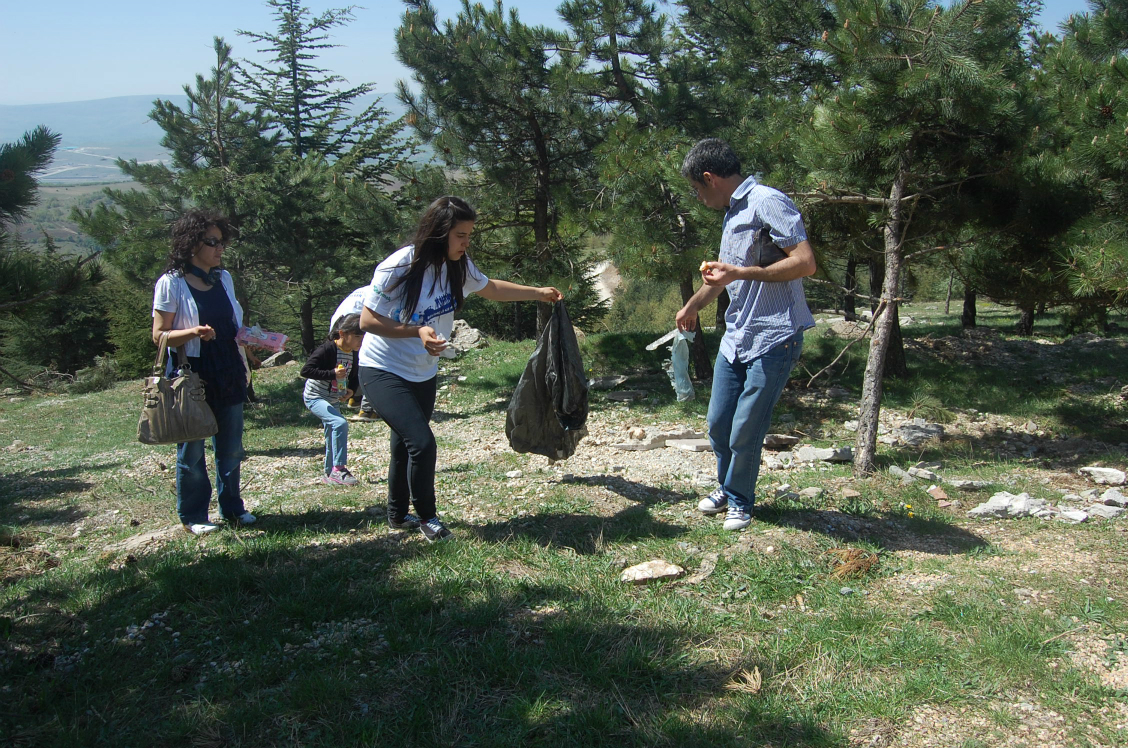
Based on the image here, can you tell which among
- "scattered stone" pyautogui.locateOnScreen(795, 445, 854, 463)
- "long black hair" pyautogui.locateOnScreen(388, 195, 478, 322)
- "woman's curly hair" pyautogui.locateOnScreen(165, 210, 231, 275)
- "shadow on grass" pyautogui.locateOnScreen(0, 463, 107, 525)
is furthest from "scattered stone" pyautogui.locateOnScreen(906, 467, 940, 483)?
"shadow on grass" pyautogui.locateOnScreen(0, 463, 107, 525)

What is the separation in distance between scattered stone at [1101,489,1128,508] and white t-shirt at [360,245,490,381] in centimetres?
432

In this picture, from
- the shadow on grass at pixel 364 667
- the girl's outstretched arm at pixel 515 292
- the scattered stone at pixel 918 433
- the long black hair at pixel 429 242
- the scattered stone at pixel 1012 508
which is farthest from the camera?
the scattered stone at pixel 918 433

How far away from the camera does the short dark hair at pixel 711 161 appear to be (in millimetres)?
3739

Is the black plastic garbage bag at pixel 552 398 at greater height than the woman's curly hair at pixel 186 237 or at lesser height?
lesser

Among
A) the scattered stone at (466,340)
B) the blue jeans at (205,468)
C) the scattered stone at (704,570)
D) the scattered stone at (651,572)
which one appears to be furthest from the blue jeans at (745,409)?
the scattered stone at (466,340)

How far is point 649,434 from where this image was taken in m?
7.52

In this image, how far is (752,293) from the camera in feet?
12.4

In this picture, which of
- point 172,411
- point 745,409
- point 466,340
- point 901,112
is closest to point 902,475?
point 745,409

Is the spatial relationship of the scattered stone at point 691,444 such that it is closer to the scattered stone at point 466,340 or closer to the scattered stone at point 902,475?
the scattered stone at point 902,475

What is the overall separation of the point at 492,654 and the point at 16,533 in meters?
4.00

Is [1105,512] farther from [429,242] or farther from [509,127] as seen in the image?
[509,127]

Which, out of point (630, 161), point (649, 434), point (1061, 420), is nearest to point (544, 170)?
point (630, 161)

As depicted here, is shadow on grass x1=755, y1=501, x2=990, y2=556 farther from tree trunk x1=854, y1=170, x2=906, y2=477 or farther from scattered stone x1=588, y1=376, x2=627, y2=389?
scattered stone x1=588, y1=376, x2=627, y2=389

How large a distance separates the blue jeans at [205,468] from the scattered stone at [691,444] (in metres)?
3.62
